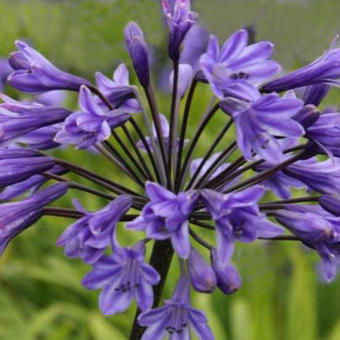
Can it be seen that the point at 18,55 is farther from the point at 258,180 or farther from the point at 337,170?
the point at 337,170

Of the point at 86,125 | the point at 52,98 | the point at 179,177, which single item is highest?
the point at 86,125

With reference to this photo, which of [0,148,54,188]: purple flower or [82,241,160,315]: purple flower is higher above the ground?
[0,148,54,188]: purple flower

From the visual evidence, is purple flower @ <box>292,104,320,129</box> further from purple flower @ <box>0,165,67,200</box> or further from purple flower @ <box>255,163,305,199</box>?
purple flower @ <box>0,165,67,200</box>

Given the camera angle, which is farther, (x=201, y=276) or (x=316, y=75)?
(x=316, y=75)

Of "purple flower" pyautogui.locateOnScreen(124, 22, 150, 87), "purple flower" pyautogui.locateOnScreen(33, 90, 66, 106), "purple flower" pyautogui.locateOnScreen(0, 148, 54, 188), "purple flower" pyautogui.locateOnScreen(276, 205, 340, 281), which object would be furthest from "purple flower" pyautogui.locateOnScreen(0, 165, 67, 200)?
Answer: "purple flower" pyautogui.locateOnScreen(33, 90, 66, 106)

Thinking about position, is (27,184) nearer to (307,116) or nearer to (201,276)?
(201,276)

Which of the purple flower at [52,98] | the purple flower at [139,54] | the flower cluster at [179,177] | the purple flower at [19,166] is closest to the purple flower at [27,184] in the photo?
the flower cluster at [179,177]

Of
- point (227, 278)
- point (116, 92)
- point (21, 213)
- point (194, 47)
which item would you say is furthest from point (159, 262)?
point (194, 47)
